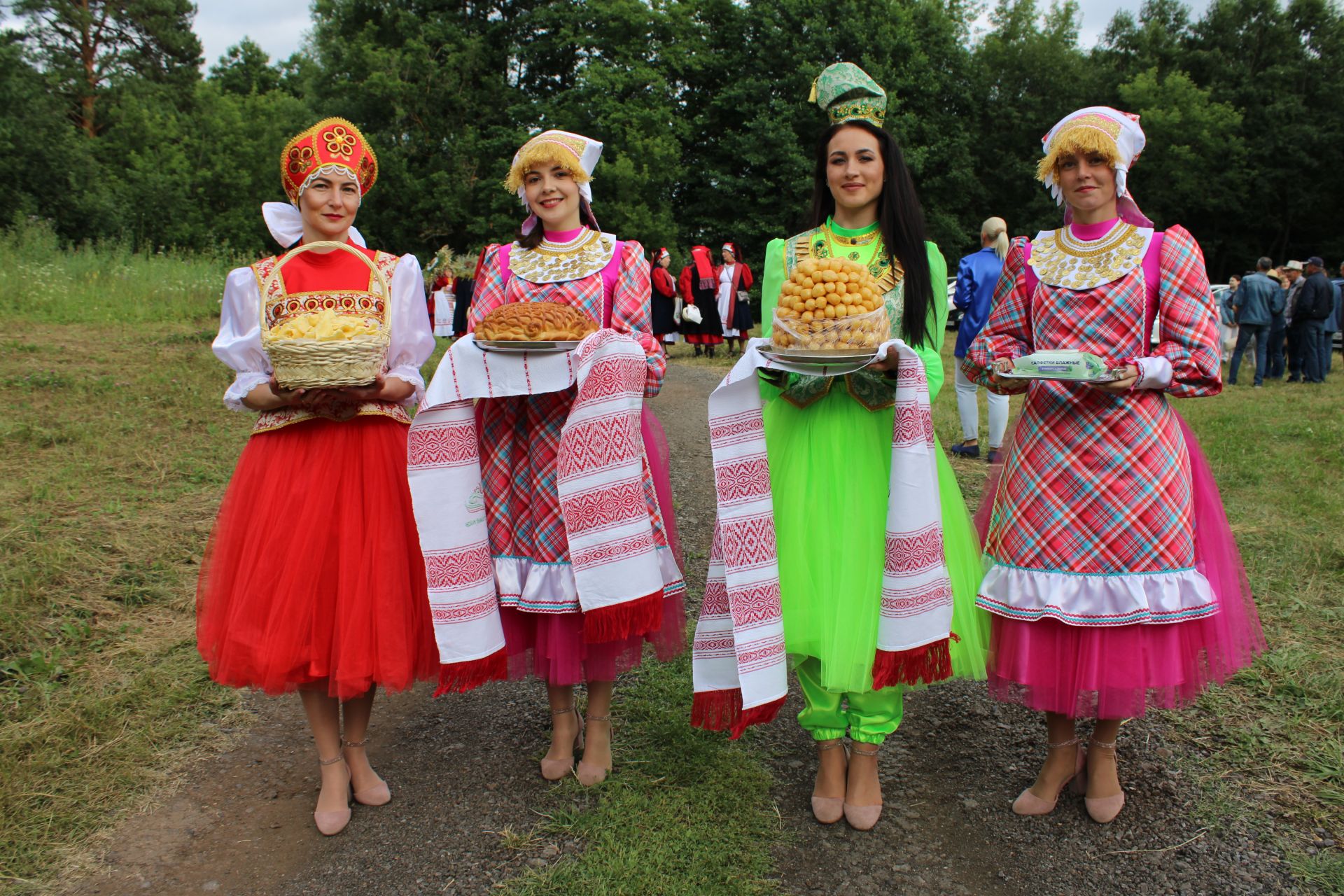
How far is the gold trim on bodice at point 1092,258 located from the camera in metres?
2.90

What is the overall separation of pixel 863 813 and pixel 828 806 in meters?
0.11

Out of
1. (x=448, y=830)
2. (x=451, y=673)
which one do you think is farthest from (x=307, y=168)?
(x=448, y=830)

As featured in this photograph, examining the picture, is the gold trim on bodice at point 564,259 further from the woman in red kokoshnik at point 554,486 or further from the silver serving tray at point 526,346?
the silver serving tray at point 526,346

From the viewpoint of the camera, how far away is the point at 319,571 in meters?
2.96

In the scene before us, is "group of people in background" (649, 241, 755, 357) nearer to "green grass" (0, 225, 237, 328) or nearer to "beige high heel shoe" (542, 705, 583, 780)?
"green grass" (0, 225, 237, 328)

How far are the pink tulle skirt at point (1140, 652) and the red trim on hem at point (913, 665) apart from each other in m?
0.32

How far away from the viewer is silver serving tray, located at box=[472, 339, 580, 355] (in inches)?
110

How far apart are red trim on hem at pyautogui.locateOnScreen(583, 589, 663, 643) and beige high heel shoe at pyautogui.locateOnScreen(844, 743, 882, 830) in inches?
31.5

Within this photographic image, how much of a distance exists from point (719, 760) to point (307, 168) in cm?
251

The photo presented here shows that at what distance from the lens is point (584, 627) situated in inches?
118

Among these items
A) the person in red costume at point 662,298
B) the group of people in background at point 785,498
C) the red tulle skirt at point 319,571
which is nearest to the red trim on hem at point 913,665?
the group of people in background at point 785,498

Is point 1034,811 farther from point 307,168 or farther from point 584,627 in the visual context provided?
point 307,168

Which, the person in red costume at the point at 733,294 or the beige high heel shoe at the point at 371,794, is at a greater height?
the person in red costume at the point at 733,294

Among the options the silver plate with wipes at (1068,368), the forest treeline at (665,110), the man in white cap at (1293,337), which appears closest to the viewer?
the silver plate with wipes at (1068,368)
